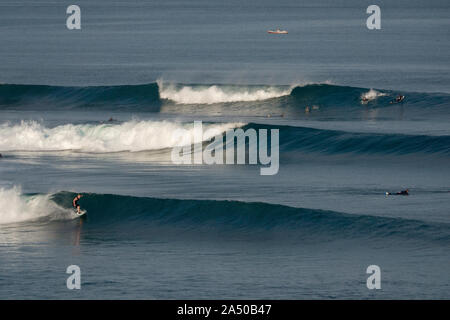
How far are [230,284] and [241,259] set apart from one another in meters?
2.40

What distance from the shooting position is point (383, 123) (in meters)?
44.2

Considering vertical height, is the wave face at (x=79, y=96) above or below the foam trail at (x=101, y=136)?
above

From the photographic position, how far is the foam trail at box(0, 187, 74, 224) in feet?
85.7

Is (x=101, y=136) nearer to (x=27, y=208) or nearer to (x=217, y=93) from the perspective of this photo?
(x=27, y=208)

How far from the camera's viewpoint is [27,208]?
87.8 ft

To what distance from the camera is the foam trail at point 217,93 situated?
5616 centimetres

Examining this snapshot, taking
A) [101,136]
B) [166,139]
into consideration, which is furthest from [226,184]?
[101,136]

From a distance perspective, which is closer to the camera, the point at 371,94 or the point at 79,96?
the point at 371,94

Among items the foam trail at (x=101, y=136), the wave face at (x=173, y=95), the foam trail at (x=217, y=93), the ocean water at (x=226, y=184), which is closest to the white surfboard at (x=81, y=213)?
the ocean water at (x=226, y=184)

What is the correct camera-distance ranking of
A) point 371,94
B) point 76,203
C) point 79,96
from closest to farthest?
point 76,203, point 371,94, point 79,96

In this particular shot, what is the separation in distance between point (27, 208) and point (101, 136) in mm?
15632

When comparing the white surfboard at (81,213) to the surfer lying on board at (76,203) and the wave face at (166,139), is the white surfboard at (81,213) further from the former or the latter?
the wave face at (166,139)
